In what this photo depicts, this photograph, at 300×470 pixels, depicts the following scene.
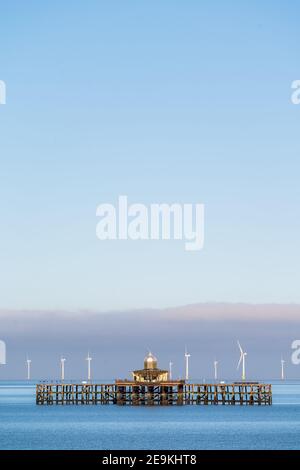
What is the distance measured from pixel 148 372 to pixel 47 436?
5347 cm

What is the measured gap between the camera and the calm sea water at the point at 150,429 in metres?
109

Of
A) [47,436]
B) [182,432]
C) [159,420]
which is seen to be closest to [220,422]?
[159,420]

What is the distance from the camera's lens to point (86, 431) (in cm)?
12450

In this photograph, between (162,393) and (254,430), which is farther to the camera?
(162,393)

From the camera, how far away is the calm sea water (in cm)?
10919

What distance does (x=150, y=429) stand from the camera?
125 metres

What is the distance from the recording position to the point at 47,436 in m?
119

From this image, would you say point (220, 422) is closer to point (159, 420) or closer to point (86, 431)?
point (159, 420)
